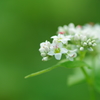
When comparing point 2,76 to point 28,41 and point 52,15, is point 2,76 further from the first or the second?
point 52,15

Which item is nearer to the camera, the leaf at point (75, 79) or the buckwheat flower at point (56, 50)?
the buckwheat flower at point (56, 50)

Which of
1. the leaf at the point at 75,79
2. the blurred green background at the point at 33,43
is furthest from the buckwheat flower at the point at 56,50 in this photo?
the blurred green background at the point at 33,43

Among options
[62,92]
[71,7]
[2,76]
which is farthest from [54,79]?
[71,7]

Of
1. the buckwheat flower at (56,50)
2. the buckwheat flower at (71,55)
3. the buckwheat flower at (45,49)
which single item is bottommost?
the buckwheat flower at (71,55)

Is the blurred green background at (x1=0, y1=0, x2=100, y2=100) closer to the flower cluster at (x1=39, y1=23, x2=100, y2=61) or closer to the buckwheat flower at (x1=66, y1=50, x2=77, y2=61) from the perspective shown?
the flower cluster at (x1=39, y1=23, x2=100, y2=61)

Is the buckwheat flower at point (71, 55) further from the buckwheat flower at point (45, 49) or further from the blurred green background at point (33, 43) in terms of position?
the blurred green background at point (33, 43)

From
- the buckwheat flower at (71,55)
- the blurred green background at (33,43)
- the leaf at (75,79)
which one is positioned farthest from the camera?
the blurred green background at (33,43)

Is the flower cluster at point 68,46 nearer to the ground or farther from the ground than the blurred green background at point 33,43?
nearer to the ground

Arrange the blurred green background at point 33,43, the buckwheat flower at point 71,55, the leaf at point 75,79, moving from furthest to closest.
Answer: the blurred green background at point 33,43, the leaf at point 75,79, the buckwheat flower at point 71,55

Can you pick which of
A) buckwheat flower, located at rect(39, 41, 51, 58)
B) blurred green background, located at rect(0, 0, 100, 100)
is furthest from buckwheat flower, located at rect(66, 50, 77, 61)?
blurred green background, located at rect(0, 0, 100, 100)
